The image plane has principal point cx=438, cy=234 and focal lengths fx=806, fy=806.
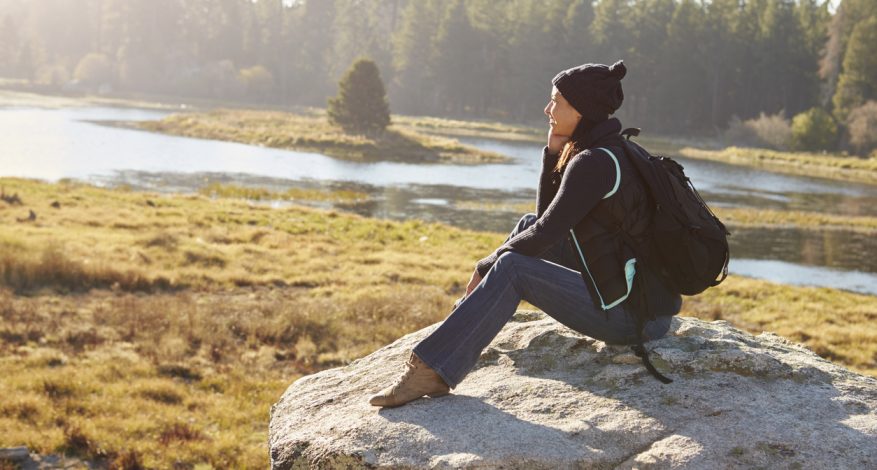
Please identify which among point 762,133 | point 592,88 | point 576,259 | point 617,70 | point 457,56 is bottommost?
point 576,259

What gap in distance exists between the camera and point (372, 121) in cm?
7125

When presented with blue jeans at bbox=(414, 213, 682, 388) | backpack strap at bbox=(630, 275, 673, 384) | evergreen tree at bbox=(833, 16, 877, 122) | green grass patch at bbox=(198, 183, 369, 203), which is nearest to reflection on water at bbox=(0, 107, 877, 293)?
green grass patch at bbox=(198, 183, 369, 203)

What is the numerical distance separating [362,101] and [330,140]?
560 centimetres

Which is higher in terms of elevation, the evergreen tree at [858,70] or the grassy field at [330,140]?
the evergreen tree at [858,70]

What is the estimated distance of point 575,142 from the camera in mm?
4852

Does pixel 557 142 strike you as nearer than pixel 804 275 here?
Yes

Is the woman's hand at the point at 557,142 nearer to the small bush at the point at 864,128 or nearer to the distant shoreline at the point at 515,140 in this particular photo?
the distant shoreline at the point at 515,140

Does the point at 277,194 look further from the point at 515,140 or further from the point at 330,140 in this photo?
the point at 515,140

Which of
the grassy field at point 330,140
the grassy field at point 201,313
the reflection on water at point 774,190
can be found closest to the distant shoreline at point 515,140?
the grassy field at point 330,140

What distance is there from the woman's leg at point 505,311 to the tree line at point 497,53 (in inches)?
3576

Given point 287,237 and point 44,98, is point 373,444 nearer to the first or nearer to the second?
point 287,237

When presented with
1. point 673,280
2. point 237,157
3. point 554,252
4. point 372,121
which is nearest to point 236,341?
point 554,252

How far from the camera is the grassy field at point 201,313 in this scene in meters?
8.68

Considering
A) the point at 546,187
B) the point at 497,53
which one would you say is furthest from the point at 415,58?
the point at 546,187
